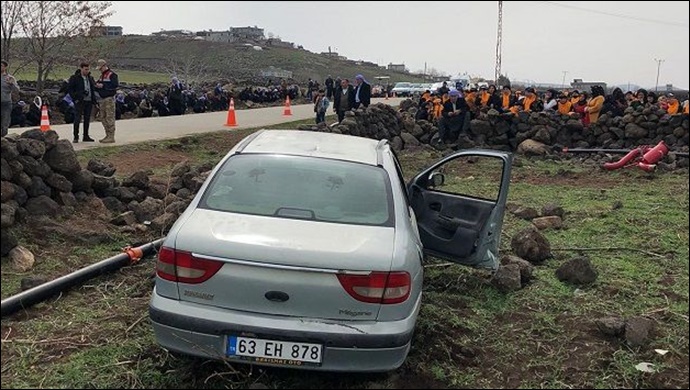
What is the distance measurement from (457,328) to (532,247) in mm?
2118

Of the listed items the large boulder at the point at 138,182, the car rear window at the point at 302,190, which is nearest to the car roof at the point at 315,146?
the car rear window at the point at 302,190

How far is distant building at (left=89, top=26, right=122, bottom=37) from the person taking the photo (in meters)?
22.7

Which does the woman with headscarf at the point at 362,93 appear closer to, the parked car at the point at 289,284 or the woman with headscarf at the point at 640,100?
the woman with headscarf at the point at 640,100

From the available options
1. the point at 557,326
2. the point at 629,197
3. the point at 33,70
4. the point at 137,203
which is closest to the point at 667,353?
the point at 557,326

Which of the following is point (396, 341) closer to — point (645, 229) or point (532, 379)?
point (532, 379)

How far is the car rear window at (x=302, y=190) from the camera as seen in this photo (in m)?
4.15

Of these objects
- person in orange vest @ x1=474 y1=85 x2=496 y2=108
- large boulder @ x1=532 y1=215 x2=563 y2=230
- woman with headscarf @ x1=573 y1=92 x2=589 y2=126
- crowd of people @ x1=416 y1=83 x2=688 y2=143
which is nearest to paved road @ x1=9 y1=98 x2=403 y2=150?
crowd of people @ x1=416 y1=83 x2=688 y2=143

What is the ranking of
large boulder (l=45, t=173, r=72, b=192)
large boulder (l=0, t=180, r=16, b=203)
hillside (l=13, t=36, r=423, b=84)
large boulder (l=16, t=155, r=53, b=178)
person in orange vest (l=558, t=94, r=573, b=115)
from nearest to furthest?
1. large boulder (l=0, t=180, r=16, b=203)
2. large boulder (l=16, t=155, r=53, b=178)
3. large boulder (l=45, t=173, r=72, b=192)
4. person in orange vest (l=558, t=94, r=573, b=115)
5. hillside (l=13, t=36, r=423, b=84)

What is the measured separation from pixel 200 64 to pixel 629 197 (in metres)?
36.6

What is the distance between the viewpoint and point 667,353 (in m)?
4.46

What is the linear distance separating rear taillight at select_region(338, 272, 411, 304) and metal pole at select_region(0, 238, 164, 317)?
254 cm

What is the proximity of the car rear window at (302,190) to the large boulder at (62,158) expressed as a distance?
326 cm

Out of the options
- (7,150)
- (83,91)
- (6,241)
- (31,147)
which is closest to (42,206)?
(31,147)

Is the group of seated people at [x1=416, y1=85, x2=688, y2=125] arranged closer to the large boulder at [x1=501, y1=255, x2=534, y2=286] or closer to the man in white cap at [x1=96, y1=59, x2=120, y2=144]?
the man in white cap at [x1=96, y1=59, x2=120, y2=144]
